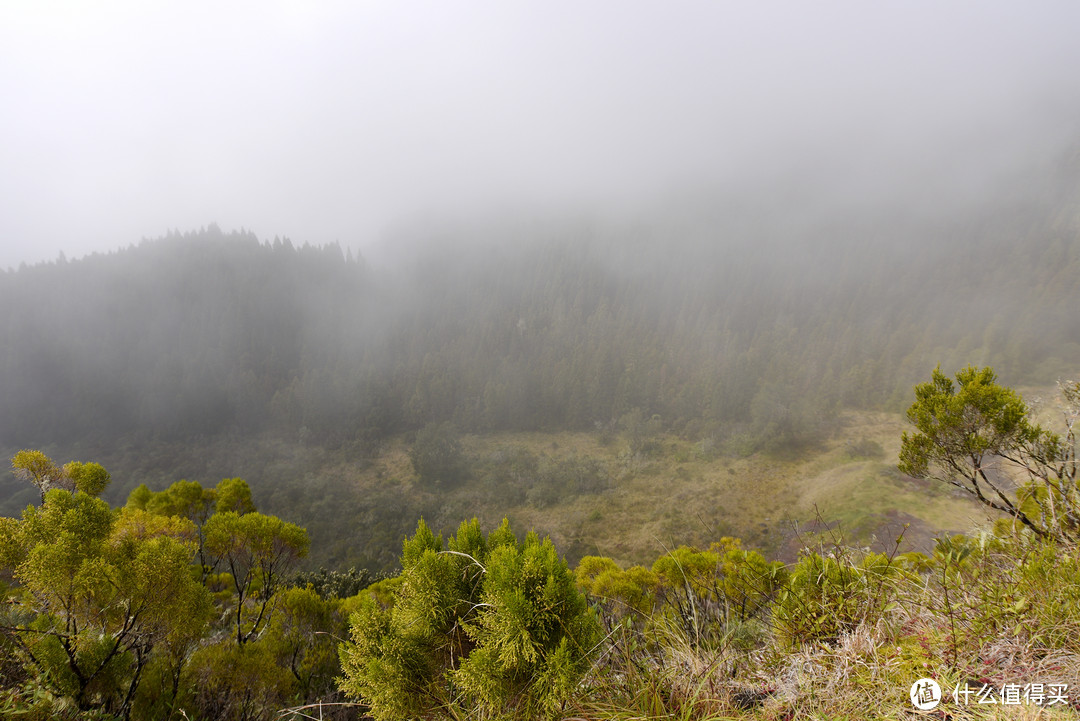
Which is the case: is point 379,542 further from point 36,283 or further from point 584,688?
point 36,283

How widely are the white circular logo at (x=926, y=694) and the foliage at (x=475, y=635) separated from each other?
151 cm

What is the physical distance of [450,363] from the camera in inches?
2282

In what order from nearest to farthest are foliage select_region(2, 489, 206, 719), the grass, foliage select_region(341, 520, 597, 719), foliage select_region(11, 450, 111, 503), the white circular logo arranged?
1. the white circular logo
2. foliage select_region(341, 520, 597, 719)
3. foliage select_region(2, 489, 206, 719)
4. foliage select_region(11, 450, 111, 503)
5. the grass

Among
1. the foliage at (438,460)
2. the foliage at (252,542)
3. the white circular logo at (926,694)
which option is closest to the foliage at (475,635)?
the white circular logo at (926,694)

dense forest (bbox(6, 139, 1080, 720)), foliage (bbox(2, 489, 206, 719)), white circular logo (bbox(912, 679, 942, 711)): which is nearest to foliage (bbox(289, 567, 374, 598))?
dense forest (bbox(6, 139, 1080, 720))

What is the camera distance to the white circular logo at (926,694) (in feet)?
5.41

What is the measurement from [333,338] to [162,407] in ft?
Result: 73.4

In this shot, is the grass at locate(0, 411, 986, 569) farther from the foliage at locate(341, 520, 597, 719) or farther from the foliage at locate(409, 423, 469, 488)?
the foliage at locate(341, 520, 597, 719)

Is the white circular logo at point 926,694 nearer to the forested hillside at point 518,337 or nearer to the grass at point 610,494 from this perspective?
the grass at point 610,494

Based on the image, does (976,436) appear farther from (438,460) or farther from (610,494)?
(438,460)

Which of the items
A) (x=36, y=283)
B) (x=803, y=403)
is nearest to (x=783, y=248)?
(x=803, y=403)

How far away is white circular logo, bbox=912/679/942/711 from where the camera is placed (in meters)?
1.65

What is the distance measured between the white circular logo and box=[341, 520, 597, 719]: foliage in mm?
1511

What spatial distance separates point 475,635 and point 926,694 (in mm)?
2263
